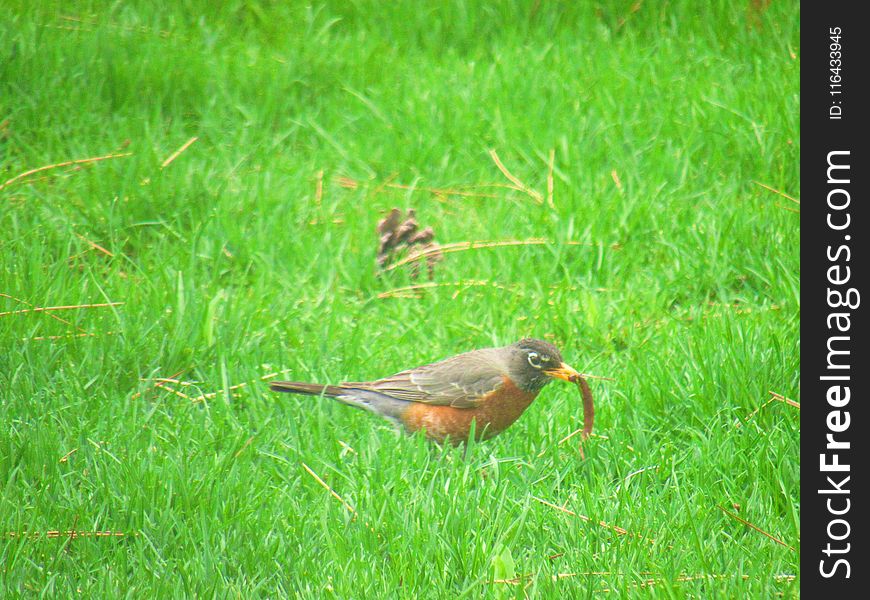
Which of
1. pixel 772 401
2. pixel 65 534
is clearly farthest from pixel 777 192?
pixel 65 534

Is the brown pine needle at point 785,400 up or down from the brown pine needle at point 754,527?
up

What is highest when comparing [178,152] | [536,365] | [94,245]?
[178,152]

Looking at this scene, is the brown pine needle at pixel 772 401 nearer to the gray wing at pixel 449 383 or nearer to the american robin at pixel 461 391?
the american robin at pixel 461 391

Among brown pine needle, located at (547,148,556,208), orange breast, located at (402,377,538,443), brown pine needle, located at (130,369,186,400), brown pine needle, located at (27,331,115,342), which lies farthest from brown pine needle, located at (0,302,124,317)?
brown pine needle, located at (547,148,556,208)

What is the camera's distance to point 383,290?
18.0 feet

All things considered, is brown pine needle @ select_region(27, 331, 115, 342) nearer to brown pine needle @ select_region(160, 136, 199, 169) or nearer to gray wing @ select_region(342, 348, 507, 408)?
gray wing @ select_region(342, 348, 507, 408)

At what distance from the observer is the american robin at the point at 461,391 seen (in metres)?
4.27

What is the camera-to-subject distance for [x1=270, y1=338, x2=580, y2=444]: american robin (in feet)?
14.0

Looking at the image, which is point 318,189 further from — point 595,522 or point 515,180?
point 595,522

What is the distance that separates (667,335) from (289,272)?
204 centimetres

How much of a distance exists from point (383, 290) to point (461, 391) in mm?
1320

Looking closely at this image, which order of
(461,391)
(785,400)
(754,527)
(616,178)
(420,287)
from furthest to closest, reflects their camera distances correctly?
(616,178), (420,287), (461,391), (785,400), (754,527)

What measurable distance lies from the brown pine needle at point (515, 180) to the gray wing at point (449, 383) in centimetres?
197

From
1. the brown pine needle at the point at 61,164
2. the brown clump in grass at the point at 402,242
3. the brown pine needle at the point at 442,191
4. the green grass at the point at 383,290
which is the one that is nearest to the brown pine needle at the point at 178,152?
the green grass at the point at 383,290
